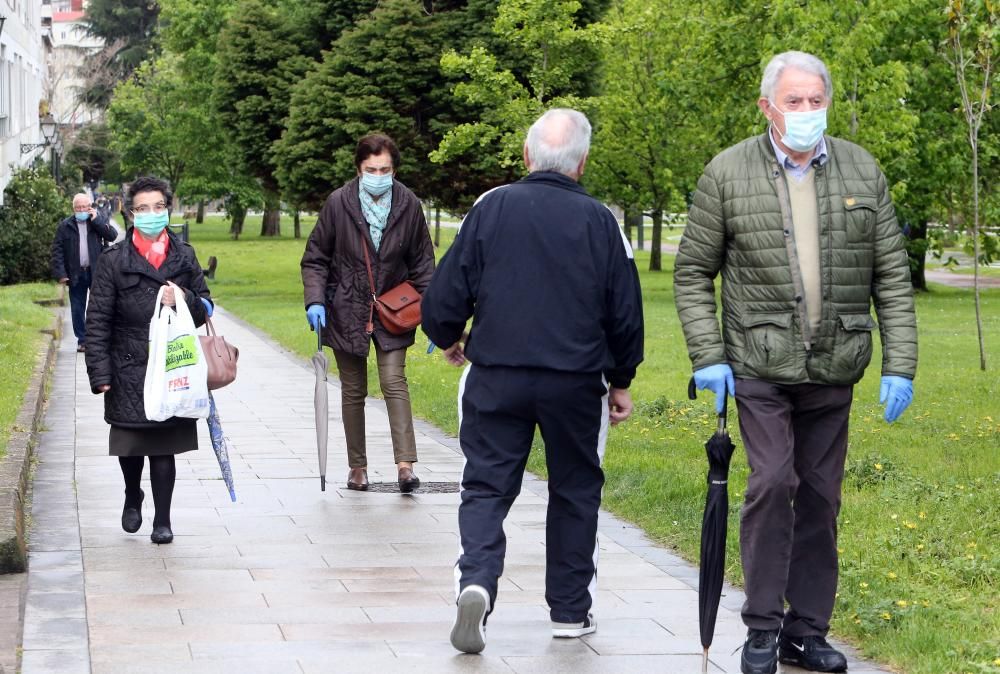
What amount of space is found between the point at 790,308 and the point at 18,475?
181 inches

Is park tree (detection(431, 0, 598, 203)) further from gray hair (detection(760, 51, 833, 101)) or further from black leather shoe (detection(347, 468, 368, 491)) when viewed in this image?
gray hair (detection(760, 51, 833, 101))

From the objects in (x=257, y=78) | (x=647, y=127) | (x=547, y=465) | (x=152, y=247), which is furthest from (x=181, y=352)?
(x=647, y=127)

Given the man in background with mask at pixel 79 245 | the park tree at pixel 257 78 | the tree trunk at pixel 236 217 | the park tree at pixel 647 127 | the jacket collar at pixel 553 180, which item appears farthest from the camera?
the tree trunk at pixel 236 217

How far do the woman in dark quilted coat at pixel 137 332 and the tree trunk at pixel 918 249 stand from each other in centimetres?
2718

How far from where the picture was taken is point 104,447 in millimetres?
10508

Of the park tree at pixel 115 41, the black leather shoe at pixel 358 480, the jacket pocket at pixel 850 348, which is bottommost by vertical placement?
the black leather shoe at pixel 358 480

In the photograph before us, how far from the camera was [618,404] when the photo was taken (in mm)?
5621

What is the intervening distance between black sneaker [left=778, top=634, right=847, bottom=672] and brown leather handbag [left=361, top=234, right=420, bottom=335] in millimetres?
3853

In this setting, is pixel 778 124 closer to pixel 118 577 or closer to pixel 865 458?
pixel 118 577

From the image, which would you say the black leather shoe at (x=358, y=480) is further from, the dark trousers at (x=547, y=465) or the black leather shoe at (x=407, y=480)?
the dark trousers at (x=547, y=465)

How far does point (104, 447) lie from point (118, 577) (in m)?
4.06

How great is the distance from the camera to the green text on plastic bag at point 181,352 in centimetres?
722

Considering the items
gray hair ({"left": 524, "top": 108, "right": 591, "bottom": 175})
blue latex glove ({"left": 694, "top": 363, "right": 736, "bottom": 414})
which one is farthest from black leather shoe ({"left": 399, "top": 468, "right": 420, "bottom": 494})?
blue latex glove ({"left": 694, "top": 363, "right": 736, "bottom": 414})

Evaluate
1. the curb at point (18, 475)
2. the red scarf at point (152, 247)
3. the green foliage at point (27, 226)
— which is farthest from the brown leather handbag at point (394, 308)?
the green foliage at point (27, 226)
